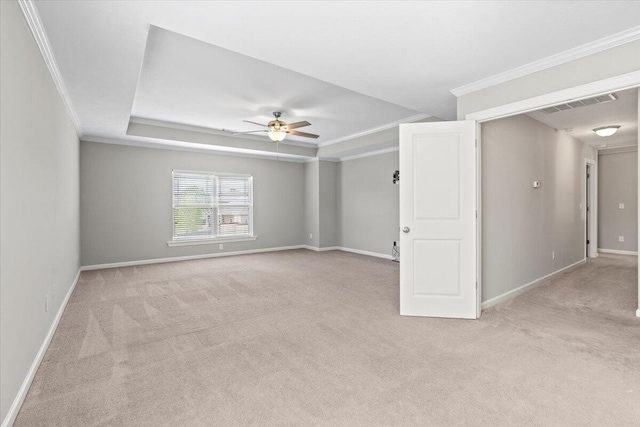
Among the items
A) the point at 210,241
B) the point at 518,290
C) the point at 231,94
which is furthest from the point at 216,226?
the point at 518,290

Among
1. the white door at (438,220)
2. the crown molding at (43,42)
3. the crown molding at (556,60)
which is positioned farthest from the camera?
the white door at (438,220)

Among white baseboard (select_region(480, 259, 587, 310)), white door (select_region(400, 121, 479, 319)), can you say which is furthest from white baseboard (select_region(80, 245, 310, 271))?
white baseboard (select_region(480, 259, 587, 310))

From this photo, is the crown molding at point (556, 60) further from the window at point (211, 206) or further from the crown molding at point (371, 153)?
the window at point (211, 206)

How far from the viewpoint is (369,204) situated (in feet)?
25.4

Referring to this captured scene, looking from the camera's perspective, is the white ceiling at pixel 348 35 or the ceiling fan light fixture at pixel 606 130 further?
the ceiling fan light fixture at pixel 606 130

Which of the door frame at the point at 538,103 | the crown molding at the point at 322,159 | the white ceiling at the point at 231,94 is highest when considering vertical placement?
the white ceiling at the point at 231,94

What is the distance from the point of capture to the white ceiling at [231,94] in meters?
3.22

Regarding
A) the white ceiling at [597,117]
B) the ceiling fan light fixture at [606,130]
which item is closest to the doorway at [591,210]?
the white ceiling at [597,117]

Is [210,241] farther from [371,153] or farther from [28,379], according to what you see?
[28,379]

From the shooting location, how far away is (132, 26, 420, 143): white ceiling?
10.6 feet

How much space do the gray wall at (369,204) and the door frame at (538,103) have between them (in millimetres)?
3592

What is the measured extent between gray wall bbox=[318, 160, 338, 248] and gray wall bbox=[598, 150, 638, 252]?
628 centimetres

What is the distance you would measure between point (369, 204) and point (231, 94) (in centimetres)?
440

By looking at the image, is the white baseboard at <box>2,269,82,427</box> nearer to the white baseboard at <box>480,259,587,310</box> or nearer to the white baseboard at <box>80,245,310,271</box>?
the white baseboard at <box>80,245,310,271</box>
